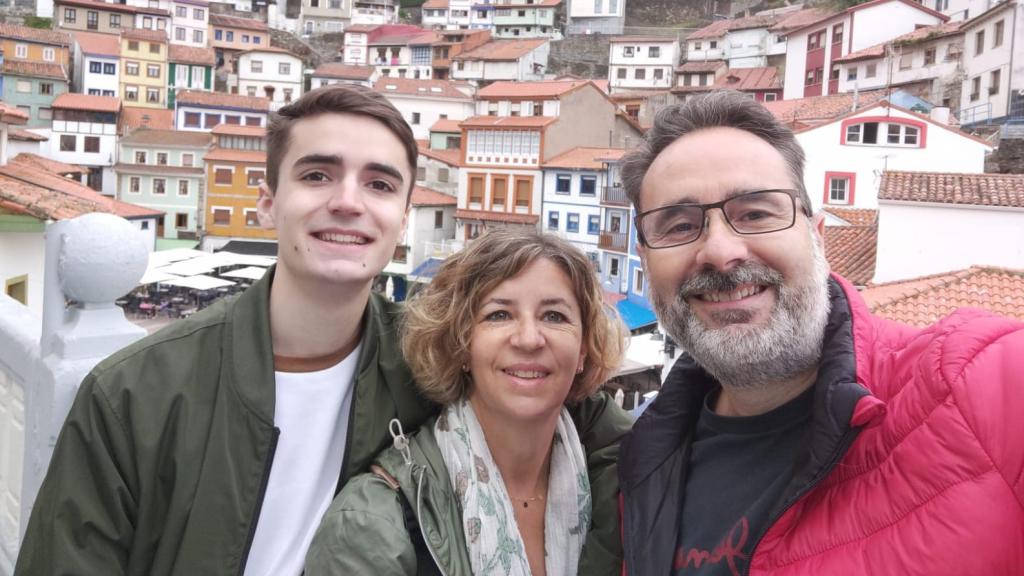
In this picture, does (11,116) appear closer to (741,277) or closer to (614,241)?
(741,277)

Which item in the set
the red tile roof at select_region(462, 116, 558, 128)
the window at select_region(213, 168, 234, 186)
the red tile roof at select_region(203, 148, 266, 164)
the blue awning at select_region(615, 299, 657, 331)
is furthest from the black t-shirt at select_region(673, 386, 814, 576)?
the window at select_region(213, 168, 234, 186)

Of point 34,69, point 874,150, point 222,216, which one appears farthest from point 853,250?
point 34,69

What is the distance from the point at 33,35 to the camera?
53219mm

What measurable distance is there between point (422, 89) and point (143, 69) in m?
20.2

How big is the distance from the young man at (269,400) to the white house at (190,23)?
227ft

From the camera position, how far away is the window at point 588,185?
3621 centimetres

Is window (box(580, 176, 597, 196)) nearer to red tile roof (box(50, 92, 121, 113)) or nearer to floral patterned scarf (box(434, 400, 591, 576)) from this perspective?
red tile roof (box(50, 92, 121, 113))

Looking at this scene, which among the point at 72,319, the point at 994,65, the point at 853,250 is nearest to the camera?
the point at 72,319

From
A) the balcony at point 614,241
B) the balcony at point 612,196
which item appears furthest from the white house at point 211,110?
the balcony at point 614,241

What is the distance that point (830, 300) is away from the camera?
227 centimetres

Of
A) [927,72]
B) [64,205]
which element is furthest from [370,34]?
[64,205]

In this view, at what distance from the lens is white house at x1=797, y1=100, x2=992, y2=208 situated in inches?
1058

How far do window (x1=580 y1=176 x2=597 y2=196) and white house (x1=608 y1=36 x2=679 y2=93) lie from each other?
29.4 meters

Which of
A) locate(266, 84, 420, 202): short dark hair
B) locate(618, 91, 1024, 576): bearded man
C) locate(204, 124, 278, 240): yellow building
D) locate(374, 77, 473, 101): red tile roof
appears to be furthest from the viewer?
locate(374, 77, 473, 101): red tile roof
